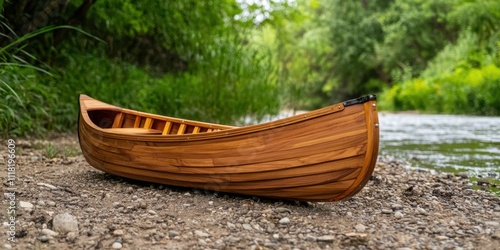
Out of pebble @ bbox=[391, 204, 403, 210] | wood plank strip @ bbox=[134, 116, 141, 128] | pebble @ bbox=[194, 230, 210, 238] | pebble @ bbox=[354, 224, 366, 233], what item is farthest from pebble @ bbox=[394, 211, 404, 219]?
wood plank strip @ bbox=[134, 116, 141, 128]

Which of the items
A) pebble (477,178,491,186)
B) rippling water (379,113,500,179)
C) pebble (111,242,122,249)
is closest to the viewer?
pebble (111,242,122,249)

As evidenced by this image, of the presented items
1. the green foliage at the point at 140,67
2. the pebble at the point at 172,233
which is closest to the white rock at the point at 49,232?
the pebble at the point at 172,233

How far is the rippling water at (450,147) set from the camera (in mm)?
6090

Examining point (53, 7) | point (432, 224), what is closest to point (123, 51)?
point (53, 7)

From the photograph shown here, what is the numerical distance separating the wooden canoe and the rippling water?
2.90 metres

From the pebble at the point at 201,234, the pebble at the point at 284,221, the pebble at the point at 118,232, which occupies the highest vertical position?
the pebble at the point at 284,221

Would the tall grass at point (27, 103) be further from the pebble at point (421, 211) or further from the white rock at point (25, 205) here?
the pebble at point (421, 211)

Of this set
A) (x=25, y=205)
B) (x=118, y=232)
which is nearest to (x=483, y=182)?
(x=118, y=232)

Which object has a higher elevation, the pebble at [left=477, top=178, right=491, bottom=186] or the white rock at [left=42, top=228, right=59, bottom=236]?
the pebble at [left=477, top=178, right=491, bottom=186]

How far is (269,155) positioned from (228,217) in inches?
Answer: 19.7

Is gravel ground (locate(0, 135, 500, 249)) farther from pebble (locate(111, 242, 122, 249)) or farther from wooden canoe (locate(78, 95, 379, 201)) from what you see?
wooden canoe (locate(78, 95, 379, 201))

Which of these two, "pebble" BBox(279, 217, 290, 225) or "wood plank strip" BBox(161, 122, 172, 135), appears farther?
"wood plank strip" BBox(161, 122, 172, 135)

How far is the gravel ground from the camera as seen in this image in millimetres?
2873

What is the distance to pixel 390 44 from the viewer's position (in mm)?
26516
